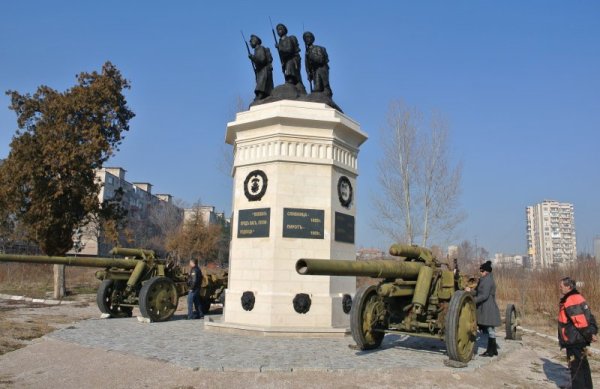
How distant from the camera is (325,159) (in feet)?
35.0

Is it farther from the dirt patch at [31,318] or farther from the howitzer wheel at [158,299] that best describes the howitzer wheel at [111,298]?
the howitzer wheel at [158,299]

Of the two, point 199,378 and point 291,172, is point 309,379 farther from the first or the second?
point 291,172

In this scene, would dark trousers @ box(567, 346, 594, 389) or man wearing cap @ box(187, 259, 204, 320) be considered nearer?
dark trousers @ box(567, 346, 594, 389)

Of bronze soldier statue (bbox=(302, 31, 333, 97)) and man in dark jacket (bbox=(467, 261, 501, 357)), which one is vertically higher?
bronze soldier statue (bbox=(302, 31, 333, 97))

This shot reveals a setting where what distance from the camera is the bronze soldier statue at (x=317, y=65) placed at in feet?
39.0

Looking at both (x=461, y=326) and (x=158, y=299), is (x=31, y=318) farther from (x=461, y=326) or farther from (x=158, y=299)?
(x=461, y=326)

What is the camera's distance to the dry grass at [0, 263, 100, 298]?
22487mm

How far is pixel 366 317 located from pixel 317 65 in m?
6.78

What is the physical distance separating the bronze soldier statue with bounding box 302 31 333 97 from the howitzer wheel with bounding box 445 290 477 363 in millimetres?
6257

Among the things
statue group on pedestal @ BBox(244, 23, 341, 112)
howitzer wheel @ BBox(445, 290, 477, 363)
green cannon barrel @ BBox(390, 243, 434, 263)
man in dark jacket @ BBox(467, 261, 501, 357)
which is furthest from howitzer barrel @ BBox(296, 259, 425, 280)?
statue group on pedestal @ BBox(244, 23, 341, 112)

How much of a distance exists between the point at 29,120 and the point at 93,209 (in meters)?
4.62

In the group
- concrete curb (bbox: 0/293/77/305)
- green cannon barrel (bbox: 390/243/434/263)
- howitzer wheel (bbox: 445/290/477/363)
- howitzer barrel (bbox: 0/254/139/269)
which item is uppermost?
green cannon barrel (bbox: 390/243/434/263)

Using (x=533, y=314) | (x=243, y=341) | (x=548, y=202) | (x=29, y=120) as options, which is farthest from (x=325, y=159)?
(x=548, y=202)

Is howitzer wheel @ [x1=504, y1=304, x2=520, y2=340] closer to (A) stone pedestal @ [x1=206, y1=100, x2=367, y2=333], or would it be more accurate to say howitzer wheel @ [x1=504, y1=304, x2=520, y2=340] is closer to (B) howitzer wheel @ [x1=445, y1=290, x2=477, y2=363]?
(B) howitzer wheel @ [x1=445, y1=290, x2=477, y2=363]
